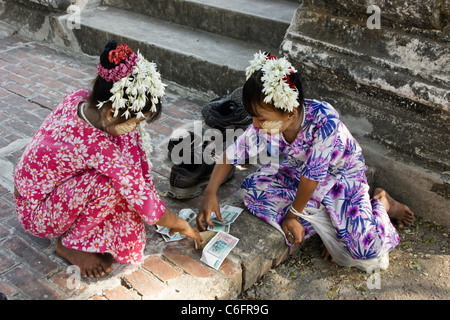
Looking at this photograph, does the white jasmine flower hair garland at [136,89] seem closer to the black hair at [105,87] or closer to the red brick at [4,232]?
the black hair at [105,87]

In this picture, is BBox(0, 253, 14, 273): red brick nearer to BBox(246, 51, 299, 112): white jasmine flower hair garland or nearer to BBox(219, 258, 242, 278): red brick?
BBox(219, 258, 242, 278): red brick

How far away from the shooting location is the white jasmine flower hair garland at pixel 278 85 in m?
2.08

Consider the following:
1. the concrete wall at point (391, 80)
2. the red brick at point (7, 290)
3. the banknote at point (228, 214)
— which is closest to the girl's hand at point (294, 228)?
the banknote at point (228, 214)

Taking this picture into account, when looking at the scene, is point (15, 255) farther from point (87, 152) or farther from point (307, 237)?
point (307, 237)

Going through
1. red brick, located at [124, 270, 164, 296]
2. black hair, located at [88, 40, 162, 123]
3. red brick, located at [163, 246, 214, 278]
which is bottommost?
red brick, located at [124, 270, 164, 296]

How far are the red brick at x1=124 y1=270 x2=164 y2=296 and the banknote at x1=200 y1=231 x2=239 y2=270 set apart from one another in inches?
11.5

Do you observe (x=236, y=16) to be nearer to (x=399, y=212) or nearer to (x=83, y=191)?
(x=399, y=212)

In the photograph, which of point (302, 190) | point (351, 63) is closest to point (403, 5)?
point (351, 63)

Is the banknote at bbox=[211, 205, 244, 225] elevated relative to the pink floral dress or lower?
lower

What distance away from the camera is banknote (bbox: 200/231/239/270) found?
2350 millimetres

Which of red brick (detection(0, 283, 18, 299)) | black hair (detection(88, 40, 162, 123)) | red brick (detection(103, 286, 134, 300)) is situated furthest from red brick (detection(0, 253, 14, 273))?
black hair (detection(88, 40, 162, 123))

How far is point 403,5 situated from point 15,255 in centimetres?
272

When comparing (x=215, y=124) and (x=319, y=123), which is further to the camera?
(x=215, y=124)

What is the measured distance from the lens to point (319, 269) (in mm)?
2676
